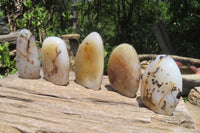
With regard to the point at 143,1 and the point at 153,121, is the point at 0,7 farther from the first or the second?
the point at 153,121

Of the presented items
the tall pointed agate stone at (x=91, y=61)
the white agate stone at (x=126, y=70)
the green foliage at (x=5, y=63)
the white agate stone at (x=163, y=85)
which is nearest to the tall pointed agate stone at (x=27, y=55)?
the tall pointed agate stone at (x=91, y=61)

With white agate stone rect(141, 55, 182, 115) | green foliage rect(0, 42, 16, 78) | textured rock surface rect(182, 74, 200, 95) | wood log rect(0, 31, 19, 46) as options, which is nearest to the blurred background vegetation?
wood log rect(0, 31, 19, 46)

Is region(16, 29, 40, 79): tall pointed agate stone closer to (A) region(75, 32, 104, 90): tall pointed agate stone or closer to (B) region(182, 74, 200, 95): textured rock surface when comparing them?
(A) region(75, 32, 104, 90): tall pointed agate stone

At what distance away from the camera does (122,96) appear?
137 centimetres

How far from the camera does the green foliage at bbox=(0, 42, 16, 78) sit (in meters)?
2.63

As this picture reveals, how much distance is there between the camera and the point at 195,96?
204 centimetres

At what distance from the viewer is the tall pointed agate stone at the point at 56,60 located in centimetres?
139

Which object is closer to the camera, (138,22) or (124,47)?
(124,47)

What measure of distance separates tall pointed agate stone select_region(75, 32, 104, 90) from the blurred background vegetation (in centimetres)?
153

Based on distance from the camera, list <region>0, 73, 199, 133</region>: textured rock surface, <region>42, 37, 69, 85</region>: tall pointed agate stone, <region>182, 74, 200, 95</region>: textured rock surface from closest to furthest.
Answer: <region>0, 73, 199, 133</region>: textured rock surface < <region>42, 37, 69, 85</region>: tall pointed agate stone < <region>182, 74, 200, 95</region>: textured rock surface

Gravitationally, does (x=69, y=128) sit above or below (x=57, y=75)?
below

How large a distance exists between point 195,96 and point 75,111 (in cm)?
145

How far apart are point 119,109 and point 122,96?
160mm

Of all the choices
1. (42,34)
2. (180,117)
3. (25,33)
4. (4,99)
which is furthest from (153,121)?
(42,34)
